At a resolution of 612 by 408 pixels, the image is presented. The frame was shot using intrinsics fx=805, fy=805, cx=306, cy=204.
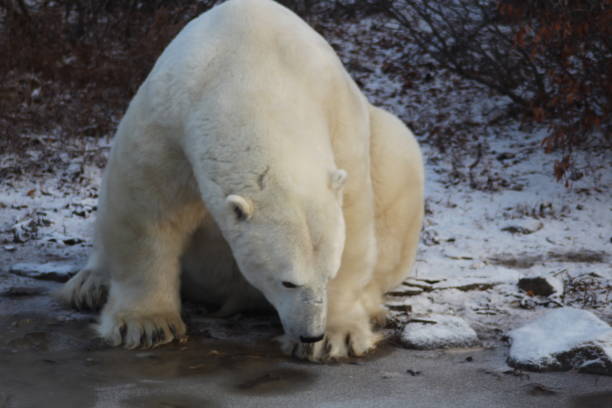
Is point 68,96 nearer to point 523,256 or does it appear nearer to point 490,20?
point 490,20

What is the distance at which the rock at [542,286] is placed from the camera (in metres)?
4.26

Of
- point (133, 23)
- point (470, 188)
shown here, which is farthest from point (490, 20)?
point (133, 23)

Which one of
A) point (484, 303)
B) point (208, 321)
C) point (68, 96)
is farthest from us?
point (68, 96)

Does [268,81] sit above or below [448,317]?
above

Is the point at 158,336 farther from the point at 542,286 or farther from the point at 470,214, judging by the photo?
the point at 470,214

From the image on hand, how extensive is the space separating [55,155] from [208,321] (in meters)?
3.61

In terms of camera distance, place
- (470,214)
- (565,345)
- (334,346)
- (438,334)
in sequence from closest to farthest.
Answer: (565,345) < (334,346) < (438,334) < (470,214)

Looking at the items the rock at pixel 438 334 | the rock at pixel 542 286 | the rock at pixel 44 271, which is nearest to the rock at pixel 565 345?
the rock at pixel 438 334

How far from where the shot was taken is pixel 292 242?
107 inches

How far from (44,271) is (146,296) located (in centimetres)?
121

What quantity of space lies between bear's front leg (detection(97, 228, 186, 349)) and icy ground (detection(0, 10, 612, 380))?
854 mm

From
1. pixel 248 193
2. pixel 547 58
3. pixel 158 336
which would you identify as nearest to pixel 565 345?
pixel 248 193

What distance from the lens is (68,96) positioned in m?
8.11

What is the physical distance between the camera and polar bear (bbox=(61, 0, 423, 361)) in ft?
9.12
